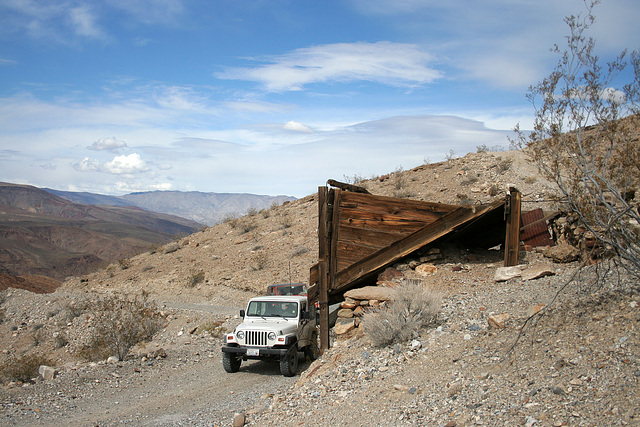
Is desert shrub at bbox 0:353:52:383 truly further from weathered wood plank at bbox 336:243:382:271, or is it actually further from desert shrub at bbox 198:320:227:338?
weathered wood plank at bbox 336:243:382:271

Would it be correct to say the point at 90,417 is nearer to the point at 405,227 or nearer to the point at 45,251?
the point at 405,227

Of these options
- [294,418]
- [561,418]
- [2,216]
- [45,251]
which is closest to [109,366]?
[294,418]

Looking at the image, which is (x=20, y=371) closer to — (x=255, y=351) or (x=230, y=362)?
(x=230, y=362)

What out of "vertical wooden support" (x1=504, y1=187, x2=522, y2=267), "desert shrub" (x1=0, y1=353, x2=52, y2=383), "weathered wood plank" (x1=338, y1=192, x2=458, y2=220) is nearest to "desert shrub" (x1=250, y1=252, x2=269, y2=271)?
"desert shrub" (x1=0, y1=353, x2=52, y2=383)

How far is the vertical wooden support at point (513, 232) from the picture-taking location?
9.88 meters

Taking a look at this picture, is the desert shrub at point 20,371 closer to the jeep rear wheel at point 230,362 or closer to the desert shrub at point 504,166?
the jeep rear wheel at point 230,362

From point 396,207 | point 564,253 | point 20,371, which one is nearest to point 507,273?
point 564,253

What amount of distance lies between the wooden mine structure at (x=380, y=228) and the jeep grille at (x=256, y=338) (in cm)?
153

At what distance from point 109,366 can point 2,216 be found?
12234 cm

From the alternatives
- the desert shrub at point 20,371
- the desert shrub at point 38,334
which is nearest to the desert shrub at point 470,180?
the desert shrub at point 20,371

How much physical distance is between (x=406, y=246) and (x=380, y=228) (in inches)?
27.5

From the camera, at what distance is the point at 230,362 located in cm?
1029

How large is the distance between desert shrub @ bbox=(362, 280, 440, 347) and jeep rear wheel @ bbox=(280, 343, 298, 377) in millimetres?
2558

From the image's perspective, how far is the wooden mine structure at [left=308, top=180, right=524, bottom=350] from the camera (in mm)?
9914
